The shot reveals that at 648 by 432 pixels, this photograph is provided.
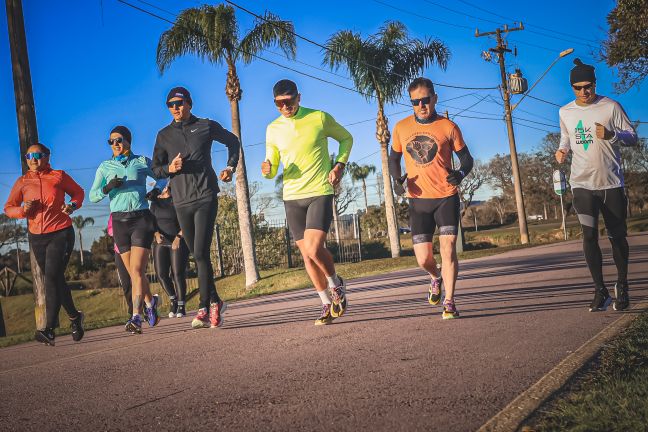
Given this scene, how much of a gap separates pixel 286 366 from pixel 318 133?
3164 millimetres

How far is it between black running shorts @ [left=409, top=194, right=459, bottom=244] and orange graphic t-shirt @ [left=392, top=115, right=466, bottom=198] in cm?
6

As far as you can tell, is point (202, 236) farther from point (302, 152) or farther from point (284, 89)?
point (284, 89)

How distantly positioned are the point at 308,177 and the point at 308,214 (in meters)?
0.38

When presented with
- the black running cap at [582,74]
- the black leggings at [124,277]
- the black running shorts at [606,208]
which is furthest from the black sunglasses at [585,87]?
the black leggings at [124,277]

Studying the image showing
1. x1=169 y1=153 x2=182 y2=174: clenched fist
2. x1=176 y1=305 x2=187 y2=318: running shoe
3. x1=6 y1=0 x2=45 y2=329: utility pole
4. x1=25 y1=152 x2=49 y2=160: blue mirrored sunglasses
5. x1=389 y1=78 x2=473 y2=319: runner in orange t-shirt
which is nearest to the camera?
x1=389 y1=78 x2=473 y2=319: runner in orange t-shirt

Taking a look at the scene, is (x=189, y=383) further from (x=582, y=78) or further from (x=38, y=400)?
(x=582, y=78)

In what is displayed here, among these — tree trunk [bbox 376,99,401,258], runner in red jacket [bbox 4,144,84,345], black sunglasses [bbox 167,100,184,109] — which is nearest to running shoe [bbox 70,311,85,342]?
runner in red jacket [bbox 4,144,84,345]

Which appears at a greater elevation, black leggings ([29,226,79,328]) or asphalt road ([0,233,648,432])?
black leggings ([29,226,79,328])

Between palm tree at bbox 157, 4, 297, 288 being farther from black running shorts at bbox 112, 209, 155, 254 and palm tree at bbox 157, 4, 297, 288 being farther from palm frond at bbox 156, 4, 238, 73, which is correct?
black running shorts at bbox 112, 209, 155, 254

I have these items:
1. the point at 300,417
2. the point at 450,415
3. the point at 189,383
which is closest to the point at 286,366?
the point at 189,383

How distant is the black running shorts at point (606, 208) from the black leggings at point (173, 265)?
17.5 feet

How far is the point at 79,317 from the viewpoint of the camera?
836cm

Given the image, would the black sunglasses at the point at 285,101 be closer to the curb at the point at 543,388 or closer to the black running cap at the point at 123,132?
the black running cap at the point at 123,132

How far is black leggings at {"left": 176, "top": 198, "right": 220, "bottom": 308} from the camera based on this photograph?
7.86 meters
